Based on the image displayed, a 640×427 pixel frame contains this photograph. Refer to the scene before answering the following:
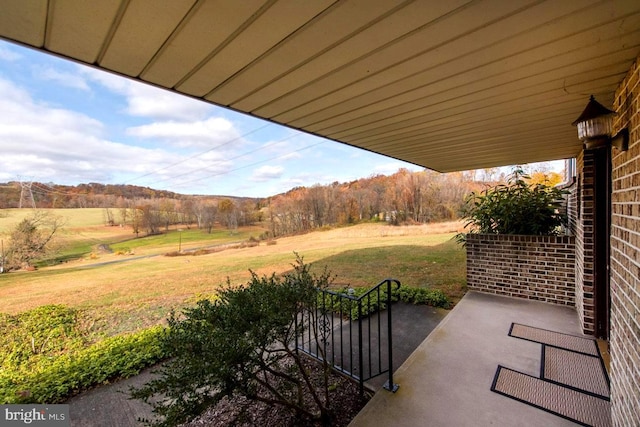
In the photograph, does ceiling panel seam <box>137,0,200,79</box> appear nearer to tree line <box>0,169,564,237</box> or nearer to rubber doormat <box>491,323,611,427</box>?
rubber doormat <box>491,323,611,427</box>

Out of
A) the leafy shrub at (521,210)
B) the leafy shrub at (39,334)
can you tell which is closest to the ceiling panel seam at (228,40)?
the leafy shrub at (39,334)

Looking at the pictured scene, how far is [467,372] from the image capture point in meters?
2.43

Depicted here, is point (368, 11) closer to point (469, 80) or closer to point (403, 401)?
point (469, 80)

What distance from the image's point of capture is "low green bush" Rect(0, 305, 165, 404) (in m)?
2.63

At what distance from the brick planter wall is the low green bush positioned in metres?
5.00

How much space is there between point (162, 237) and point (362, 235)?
15.1 m

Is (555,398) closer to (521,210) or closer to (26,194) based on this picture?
(521,210)

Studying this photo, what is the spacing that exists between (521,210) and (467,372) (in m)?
3.38

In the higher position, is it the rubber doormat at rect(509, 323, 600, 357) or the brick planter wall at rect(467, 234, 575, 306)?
the brick planter wall at rect(467, 234, 575, 306)

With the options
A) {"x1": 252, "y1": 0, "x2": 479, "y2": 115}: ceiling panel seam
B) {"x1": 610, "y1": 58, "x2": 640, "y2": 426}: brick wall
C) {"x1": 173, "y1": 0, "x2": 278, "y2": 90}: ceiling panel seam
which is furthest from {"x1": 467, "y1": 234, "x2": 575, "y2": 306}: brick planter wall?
{"x1": 173, "y1": 0, "x2": 278, "y2": 90}: ceiling panel seam

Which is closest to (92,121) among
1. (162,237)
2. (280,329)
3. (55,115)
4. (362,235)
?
(55,115)

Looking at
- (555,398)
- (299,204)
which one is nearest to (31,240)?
(299,204)

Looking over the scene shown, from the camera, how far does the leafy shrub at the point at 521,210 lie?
4.41 meters

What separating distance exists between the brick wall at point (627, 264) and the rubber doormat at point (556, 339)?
3.61ft
